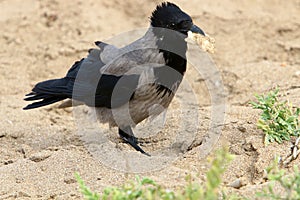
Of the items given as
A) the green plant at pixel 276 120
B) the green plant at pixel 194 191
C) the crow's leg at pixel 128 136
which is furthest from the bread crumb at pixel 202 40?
the green plant at pixel 194 191

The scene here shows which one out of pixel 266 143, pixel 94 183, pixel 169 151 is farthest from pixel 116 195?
pixel 169 151

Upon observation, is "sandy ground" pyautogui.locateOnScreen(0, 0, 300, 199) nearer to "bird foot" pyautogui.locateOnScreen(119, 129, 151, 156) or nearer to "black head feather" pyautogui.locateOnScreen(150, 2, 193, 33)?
"bird foot" pyautogui.locateOnScreen(119, 129, 151, 156)

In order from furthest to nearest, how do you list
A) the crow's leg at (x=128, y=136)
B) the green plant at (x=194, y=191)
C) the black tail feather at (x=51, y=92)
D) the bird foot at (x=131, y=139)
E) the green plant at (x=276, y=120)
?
the black tail feather at (x=51, y=92) < the crow's leg at (x=128, y=136) < the bird foot at (x=131, y=139) < the green plant at (x=276, y=120) < the green plant at (x=194, y=191)

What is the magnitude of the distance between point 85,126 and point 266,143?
2138 millimetres

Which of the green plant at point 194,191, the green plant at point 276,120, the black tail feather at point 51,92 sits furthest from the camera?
the black tail feather at point 51,92

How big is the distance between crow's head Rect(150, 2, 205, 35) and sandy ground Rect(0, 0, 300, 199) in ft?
2.58

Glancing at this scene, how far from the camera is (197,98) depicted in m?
6.71

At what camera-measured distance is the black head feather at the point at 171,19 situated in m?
5.35

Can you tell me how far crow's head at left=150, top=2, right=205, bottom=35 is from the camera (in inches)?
211

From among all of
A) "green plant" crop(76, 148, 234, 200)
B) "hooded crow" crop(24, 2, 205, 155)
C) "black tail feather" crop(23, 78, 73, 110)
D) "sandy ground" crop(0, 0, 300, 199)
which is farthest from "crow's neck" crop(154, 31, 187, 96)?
"green plant" crop(76, 148, 234, 200)

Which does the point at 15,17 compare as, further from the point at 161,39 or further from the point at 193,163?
the point at 193,163

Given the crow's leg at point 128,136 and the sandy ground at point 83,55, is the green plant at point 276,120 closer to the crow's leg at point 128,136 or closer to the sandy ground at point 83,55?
the sandy ground at point 83,55

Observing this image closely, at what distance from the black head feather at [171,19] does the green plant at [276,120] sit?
125 cm

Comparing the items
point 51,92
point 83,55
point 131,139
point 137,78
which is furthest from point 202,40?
point 83,55
